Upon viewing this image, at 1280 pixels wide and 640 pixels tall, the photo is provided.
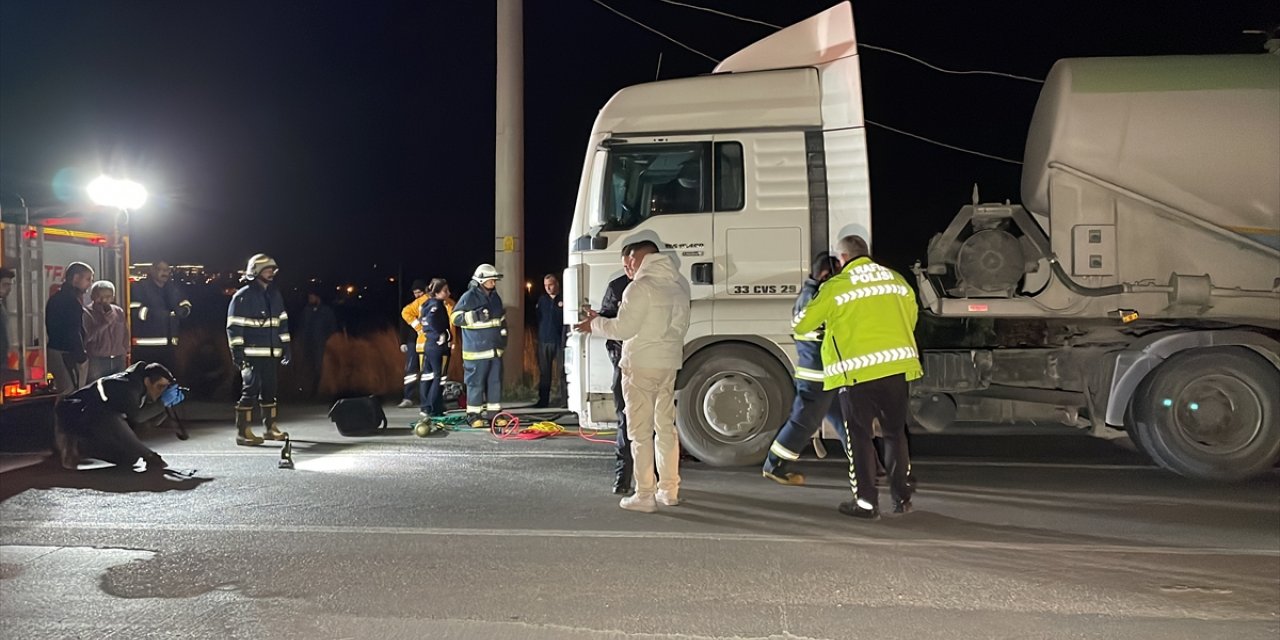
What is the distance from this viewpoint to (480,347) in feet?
33.1

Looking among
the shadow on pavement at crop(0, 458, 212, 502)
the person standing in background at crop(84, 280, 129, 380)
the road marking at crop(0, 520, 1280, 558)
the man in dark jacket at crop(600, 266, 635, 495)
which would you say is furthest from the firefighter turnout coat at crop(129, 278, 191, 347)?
the man in dark jacket at crop(600, 266, 635, 495)

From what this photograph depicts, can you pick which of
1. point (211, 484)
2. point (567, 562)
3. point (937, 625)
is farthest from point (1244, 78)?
point (211, 484)

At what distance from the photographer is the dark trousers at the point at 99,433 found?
285 inches

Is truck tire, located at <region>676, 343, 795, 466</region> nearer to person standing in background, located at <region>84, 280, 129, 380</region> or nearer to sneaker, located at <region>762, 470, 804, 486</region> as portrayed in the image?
sneaker, located at <region>762, 470, 804, 486</region>

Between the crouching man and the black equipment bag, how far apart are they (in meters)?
2.08

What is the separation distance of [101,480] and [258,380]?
1.87 meters

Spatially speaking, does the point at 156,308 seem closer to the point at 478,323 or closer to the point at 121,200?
the point at 121,200

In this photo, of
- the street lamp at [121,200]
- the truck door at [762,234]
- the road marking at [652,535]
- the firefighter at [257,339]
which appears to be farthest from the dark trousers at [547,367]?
the road marking at [652,535]

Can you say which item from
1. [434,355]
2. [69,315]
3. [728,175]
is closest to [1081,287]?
[728,175]

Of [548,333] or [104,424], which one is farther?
[548,333]

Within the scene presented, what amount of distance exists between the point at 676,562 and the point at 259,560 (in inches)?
88.7

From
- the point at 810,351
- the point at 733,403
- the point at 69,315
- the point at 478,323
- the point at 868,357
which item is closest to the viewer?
the point at 868,357

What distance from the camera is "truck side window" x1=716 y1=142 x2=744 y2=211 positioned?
286 inches

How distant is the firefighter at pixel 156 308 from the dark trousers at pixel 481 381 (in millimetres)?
4624
